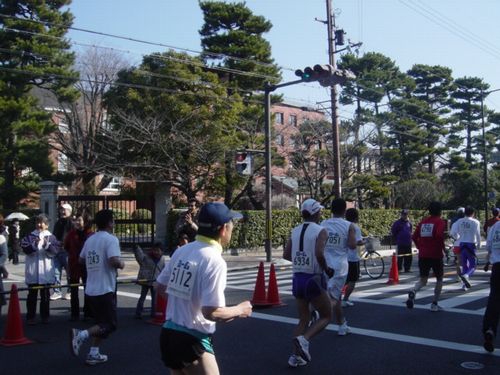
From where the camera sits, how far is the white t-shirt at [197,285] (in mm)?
3451

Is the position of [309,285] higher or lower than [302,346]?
higher

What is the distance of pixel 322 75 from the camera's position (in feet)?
57.2

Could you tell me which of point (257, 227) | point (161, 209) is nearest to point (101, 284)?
point (161, 209)

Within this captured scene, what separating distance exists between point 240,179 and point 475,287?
549 inches

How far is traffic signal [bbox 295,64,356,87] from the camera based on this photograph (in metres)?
17.4

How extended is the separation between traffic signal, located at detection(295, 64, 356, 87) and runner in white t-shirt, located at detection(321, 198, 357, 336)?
402 inches

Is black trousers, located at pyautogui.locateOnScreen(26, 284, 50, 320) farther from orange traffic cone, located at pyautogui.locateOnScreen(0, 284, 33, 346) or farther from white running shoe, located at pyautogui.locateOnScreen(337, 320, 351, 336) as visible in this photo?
white running shoe, located at pyautogui.locateOnScreen(337, 320, 351, 336)

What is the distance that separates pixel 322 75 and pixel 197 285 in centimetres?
1469

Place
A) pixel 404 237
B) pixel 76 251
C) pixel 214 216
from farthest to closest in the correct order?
pixel 404 237 → pixel 76 251 → pixel 214 216

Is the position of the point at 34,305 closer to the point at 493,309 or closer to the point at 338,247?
the point at 338,247

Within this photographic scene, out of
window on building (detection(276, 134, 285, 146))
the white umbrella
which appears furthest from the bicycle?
window on building (detection(276, 134, 285, 146))

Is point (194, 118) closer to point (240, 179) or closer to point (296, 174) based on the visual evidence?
point (240, 179)

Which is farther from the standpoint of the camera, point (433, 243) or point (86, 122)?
→ point (86, 122)

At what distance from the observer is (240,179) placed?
83.2ft
